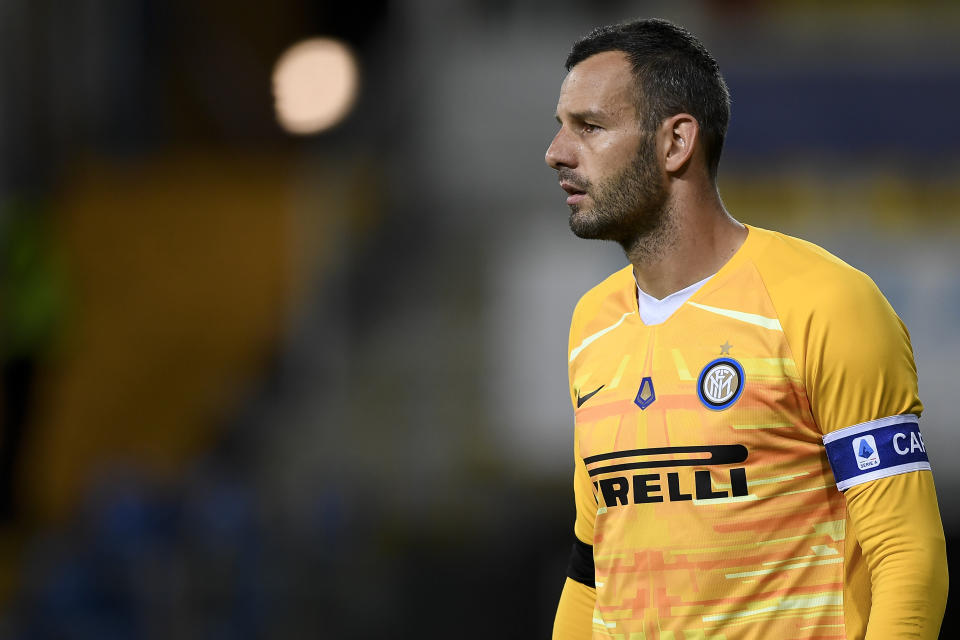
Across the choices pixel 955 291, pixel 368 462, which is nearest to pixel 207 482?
pixel 368 462

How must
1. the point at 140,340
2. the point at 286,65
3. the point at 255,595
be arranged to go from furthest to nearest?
the point at 286,65, the point at 140,340, the point at 255,595

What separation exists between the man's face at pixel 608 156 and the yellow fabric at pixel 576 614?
0.75 metres

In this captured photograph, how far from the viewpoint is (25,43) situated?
1184 cm

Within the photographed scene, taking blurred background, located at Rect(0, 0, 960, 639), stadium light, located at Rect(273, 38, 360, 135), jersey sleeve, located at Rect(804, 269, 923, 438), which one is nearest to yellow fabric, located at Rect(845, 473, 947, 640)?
jersey sleeve, located at Rect(804, 269, 923, 438)

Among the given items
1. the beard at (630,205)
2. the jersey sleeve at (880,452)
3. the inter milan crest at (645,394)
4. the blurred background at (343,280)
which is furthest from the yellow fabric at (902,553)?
the blurred background at (343,280)

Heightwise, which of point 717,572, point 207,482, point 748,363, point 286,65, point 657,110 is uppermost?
point 286,65

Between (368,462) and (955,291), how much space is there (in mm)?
3906

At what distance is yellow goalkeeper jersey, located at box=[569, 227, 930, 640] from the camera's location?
7.62 ft

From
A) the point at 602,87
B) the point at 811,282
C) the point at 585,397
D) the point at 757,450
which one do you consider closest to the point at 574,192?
the point at 602,87

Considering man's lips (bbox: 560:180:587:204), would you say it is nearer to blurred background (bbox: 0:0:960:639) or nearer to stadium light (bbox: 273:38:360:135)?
blurred background (bbox: 0:0:960:639)

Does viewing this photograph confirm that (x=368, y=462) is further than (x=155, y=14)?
No

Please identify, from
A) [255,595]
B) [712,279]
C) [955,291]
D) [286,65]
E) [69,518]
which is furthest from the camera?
[286,65]

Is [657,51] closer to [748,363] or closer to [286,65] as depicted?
[748,363]

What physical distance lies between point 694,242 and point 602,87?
0.35 metres
